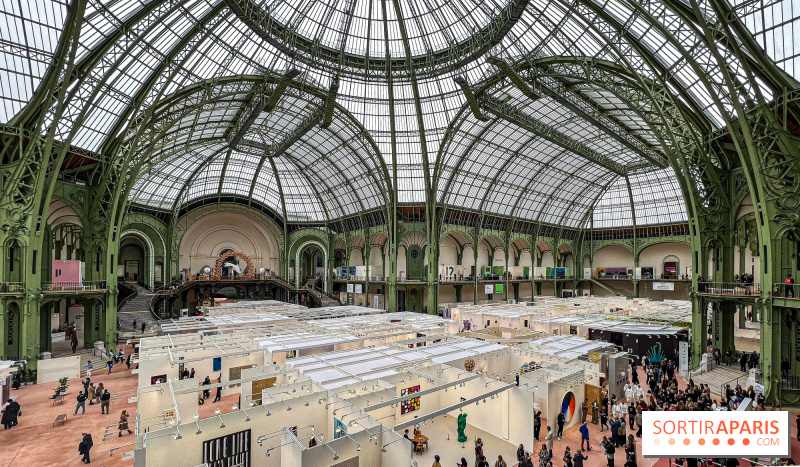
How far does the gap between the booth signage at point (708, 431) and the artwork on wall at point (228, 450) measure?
12.1 metres

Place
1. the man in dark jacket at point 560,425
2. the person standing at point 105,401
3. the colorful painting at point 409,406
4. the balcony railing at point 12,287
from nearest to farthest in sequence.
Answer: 1. the colorful painting at point 409,406
2. the man in dark jacket at point 560,425
3. the person standing at point 105,401
4. the balcony railing at point 12,287

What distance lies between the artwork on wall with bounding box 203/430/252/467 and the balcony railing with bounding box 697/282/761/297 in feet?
94.7

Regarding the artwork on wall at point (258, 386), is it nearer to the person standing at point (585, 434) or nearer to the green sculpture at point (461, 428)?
the green sculpture at point (461, 428)

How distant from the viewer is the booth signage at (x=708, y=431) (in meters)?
10.2

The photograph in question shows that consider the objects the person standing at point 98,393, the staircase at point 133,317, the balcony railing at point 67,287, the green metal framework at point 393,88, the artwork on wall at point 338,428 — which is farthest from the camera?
the staircase at point 133,317

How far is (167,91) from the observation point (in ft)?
111

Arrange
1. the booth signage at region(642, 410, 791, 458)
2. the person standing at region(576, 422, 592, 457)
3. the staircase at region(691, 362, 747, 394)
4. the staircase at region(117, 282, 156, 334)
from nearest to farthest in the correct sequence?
the booth signage at region(642, 410, 791, 458) → the person standing at region(576, 422, 592, 457) → the staircase at region(691, 362, 747, 394) → the staircase at region(117, 282, 156, 334)

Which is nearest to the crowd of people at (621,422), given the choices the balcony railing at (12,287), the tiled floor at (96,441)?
the tiled floor at (96,441)

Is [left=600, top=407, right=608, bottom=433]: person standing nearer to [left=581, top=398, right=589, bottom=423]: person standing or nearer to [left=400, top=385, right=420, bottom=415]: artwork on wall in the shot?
[left=581, top=398, right=589, bottom=423]: person standing

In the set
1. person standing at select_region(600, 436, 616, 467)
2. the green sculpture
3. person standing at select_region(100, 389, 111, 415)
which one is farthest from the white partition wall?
person standing at select_region(600, 436, 616, 467)

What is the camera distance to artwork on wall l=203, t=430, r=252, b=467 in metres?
13.1

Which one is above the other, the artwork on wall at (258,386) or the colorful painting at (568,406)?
the artwork on wall at (258,386)

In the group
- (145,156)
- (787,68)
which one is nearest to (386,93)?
(145,156)

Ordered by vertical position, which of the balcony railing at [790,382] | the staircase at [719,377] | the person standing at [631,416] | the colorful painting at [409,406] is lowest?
the staircase at [719,377]
